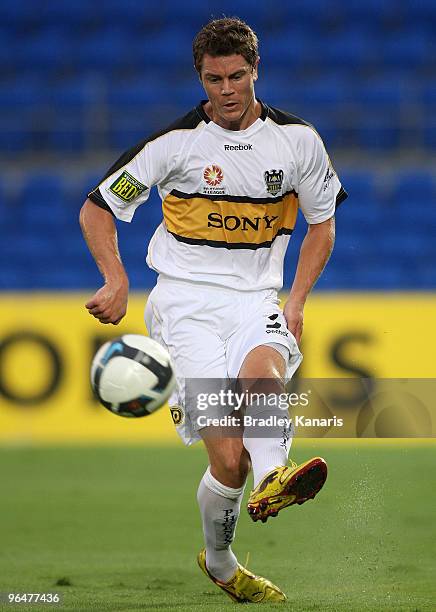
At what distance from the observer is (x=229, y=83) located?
4.54 meters

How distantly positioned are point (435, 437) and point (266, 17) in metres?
11.7

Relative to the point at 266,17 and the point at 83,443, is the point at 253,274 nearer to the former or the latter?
the point at 83,443

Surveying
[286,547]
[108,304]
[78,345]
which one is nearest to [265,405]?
[108,304]

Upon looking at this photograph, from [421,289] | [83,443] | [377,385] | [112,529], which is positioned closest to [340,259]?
[421,289]

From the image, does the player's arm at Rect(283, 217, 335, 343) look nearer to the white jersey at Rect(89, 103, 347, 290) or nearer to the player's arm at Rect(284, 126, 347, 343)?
the player's arm at Rect(284, 126, 347, 343)

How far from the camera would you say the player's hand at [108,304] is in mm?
4387

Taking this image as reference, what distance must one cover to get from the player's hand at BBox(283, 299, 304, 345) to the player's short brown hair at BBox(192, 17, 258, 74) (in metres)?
1.01

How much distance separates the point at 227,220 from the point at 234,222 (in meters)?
0.03

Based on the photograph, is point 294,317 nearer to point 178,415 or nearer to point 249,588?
point 178,415

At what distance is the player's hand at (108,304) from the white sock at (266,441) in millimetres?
620

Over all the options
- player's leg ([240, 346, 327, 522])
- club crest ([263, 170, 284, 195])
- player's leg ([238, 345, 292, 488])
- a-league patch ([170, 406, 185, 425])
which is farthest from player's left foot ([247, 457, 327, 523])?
club crest ([263, 170, 284, 195])

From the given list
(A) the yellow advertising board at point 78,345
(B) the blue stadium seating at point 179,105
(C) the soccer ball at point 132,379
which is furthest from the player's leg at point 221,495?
(B) the blue stadium seating at point 179,105

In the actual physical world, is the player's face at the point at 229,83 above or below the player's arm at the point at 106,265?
above

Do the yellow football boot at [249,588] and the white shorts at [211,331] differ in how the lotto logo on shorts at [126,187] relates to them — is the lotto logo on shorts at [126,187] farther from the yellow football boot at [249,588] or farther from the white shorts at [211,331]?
the yellow football boot at [249,588]
